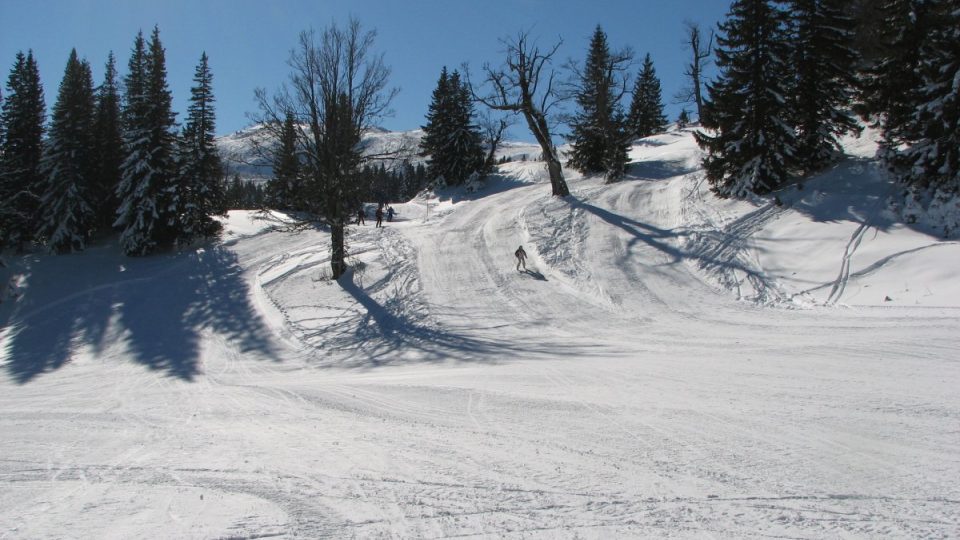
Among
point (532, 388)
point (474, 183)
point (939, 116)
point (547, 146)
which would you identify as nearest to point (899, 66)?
point (939, 116)

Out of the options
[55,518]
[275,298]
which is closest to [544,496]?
[55,518]

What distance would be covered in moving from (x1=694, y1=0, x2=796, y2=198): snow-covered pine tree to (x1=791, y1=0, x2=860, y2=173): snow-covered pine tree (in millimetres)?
664

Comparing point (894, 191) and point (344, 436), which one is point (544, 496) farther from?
point (894, 191)

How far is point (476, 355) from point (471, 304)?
15.1 ft

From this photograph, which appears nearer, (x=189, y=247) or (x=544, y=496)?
(x=544, y=496)

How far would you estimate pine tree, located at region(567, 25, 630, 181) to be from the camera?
102 feet

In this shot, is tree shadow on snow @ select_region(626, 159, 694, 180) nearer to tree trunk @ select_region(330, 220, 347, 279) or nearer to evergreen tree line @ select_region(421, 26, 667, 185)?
evergreen tree line @ select_region(421, 26, 667, 185)

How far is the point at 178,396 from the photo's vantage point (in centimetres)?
942

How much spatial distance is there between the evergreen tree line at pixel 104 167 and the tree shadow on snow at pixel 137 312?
9.07 feet

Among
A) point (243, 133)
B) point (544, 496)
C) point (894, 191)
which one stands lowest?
point (544, 496)

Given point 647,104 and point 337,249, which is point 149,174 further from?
point 647,104

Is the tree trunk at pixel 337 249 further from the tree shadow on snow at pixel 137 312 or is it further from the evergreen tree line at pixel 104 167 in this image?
the evergreen tree line at pixel 104 167

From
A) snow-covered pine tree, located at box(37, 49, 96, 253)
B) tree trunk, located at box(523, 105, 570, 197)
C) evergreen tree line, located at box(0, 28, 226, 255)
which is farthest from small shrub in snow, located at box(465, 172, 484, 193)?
snow-covered pine tree, located at box(37, 49, 96, 253)

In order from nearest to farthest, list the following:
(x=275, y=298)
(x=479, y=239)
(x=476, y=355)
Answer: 1. (x=476, y=355)
2. (x=275, y=298)
3. (x=479, y=239)
